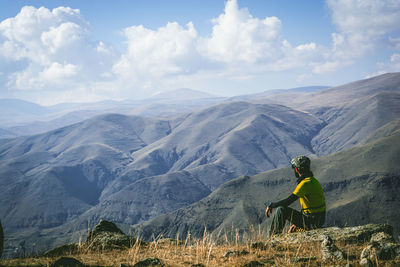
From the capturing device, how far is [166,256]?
19.2ft

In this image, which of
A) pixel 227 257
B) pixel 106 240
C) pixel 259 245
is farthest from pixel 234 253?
pixel 106 240

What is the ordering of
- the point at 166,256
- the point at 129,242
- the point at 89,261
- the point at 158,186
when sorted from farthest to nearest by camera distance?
the point at 158,186 < the point at 129,242 < the point at 166,256 < the point at 89,261

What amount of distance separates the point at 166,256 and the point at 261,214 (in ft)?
303

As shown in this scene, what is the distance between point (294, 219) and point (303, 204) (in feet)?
1.83

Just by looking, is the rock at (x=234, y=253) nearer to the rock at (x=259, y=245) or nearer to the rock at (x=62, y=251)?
the rock at (x=259, y=245)

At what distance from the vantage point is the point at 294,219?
777 cm

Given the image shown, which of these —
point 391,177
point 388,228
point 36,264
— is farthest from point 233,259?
point 391,177

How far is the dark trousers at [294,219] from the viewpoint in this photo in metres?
7.54

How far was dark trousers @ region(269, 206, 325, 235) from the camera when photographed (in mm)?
7535

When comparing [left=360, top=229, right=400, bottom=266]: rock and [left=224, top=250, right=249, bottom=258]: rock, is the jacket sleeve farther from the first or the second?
[left=360, top=229, right=400, bottom=266]: rock

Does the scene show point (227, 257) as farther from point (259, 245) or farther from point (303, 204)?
point (303, 204)

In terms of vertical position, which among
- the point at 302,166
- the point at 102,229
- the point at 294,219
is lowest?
the point at 102,229

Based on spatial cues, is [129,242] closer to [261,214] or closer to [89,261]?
[89,261]

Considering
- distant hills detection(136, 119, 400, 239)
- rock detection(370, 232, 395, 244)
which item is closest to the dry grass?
rock detection(370, 232, 395, 244)
